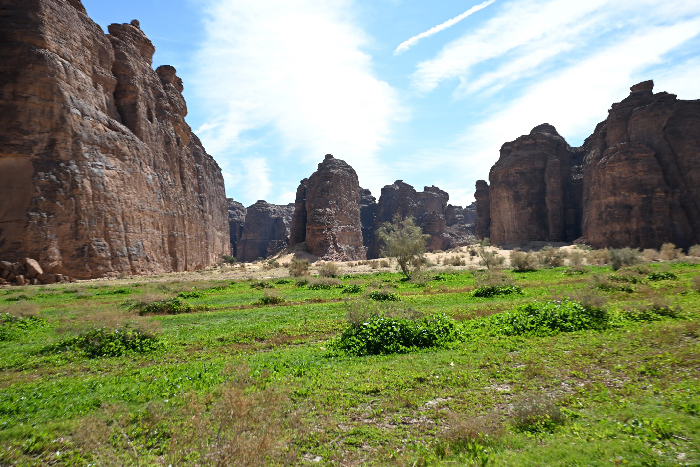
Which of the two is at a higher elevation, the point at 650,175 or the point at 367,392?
the point at 650,175

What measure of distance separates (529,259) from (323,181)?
53599 millimetres

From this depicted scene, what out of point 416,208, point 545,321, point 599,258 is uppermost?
point 416,208

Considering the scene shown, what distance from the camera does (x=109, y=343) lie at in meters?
10.7

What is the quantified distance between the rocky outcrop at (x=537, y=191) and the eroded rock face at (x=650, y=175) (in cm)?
1330

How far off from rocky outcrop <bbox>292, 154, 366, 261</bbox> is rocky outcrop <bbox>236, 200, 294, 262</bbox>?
38.2 metres

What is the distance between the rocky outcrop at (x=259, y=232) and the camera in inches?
4820

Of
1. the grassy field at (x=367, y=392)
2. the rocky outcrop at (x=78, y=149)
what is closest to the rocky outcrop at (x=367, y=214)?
the rocky outcrop at (x=78, y=149)

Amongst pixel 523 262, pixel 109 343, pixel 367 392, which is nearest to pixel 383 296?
pixel 367 392

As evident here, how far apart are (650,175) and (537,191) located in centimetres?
2125

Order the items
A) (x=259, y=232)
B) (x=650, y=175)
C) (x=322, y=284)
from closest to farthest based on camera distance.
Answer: (x=322, y=284) < (x=650, y=175) < (x=259, y=232)

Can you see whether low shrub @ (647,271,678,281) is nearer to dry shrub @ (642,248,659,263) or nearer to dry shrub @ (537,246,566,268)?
dry shrub @ (537,246,566,268)

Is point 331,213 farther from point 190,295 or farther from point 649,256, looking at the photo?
point 649,256

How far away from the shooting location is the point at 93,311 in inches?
703

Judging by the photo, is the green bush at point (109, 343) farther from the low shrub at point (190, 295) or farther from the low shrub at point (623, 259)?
the low shrub at point (623, 259)
